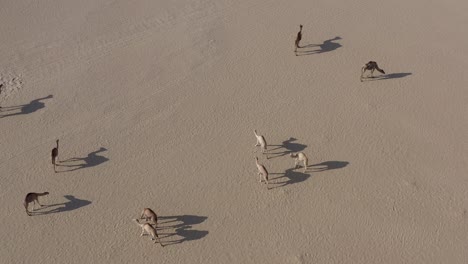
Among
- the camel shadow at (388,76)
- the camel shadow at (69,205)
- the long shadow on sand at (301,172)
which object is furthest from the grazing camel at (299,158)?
the camel shadow at (69,205)

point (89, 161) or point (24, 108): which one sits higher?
point (24, 108)

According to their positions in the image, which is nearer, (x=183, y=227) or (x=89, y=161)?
(x=183, y=227)

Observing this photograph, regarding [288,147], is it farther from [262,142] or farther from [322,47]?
[322,47]

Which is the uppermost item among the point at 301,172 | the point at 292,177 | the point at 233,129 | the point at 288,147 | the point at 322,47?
the point at 322,47

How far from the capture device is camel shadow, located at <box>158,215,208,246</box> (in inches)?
680

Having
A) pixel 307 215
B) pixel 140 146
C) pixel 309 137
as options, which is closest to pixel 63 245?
pixel 140 146

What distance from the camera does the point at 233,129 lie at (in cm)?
2117

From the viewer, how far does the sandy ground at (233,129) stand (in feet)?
57.1

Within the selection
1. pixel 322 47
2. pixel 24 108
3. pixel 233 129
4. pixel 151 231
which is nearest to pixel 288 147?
pixel 233 129

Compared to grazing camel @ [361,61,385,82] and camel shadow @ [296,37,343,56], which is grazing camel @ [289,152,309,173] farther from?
camel shadow @ [296,37,343,56]

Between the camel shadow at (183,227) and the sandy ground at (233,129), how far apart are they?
0.05 m

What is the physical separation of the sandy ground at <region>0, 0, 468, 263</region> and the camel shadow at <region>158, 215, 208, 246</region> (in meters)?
0.05

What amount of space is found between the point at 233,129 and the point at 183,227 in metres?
5.03

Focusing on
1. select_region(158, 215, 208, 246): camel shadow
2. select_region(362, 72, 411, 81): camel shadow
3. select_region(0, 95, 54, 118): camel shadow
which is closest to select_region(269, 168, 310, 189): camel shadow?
select_region(158, 215, 208, 246): camel shadow
